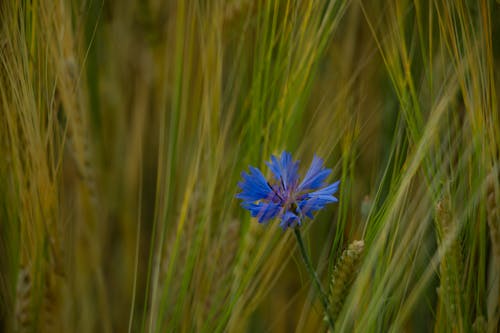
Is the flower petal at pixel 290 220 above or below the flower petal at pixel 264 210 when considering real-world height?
below

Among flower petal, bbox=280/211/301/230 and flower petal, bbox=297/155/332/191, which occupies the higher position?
flower petal, bbox=297/155/332/191

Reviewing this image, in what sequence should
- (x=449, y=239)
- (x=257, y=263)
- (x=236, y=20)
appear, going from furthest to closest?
(x=236, y=20) < (x=257, y=263) < (x=449, y=239)

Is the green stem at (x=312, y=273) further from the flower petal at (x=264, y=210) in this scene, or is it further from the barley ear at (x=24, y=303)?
the barley ear at (x=24, y=303)

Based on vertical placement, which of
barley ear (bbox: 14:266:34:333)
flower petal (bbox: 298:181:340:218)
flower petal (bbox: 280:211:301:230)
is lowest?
barley ear (bbox: 14:266:34:333)

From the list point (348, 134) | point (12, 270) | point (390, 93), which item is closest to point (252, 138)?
point (348, 134)

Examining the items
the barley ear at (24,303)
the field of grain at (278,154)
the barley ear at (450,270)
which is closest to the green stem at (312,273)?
the field of grain at (278,154)

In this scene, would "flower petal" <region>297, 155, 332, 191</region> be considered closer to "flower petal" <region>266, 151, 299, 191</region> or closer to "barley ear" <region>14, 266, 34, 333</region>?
"flower petal" <region>266, 151, 299, 191</region>

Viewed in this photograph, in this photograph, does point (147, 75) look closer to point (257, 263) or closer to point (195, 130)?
point (195, 130)

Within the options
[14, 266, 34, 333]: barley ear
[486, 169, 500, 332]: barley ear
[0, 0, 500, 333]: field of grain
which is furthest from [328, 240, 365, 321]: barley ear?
[14, 266, 34, 333]: barley ear
